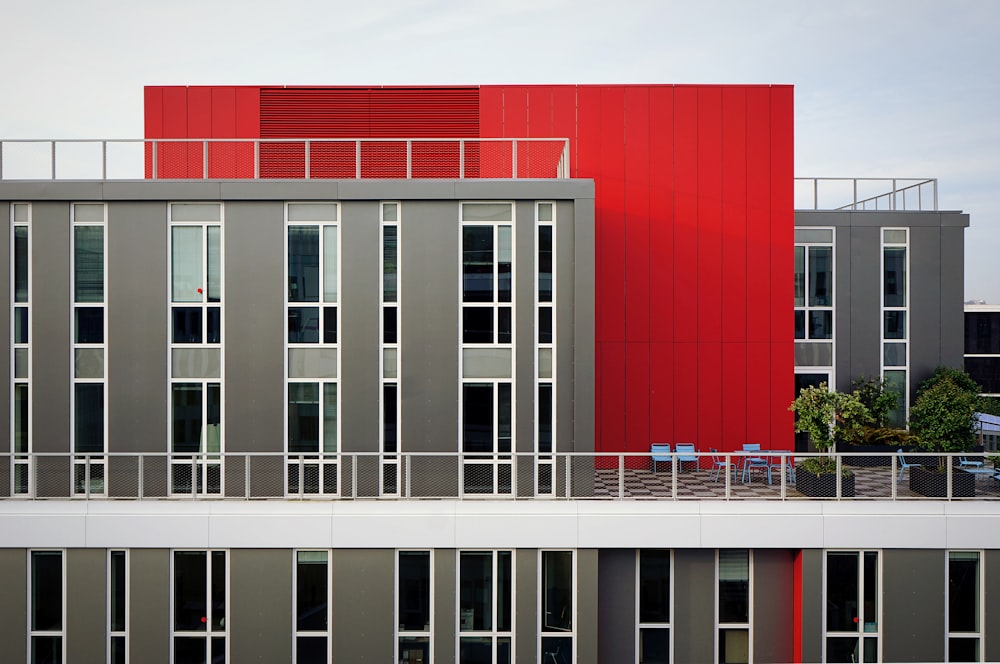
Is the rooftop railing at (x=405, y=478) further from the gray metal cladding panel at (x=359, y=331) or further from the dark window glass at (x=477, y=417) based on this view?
the gray metal cladding panel at (x=359, y=331)

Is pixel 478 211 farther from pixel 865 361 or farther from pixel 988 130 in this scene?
pixel 988 130

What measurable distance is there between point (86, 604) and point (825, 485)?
1204 cm

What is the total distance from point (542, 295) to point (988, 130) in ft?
74.6

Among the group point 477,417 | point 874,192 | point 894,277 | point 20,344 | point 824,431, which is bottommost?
point 824,431

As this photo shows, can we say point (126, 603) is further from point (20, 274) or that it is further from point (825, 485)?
point (825, 485)

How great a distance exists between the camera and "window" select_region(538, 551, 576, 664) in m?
11.1

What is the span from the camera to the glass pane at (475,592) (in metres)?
11.1

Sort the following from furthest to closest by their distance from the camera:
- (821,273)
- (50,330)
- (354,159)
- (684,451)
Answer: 1. (821,273)
2. (354,159)
3. (684,451)
4. (50,330)

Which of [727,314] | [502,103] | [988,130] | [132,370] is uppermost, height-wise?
[988,130]

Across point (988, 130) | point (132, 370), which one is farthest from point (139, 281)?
point (988, 130)

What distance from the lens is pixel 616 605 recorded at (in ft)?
37.5

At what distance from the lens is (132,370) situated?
465 inches

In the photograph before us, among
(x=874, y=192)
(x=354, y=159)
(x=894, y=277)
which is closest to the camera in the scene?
(x=354, y=159)

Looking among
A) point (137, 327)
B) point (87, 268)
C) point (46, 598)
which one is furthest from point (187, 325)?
point (46, 598)
